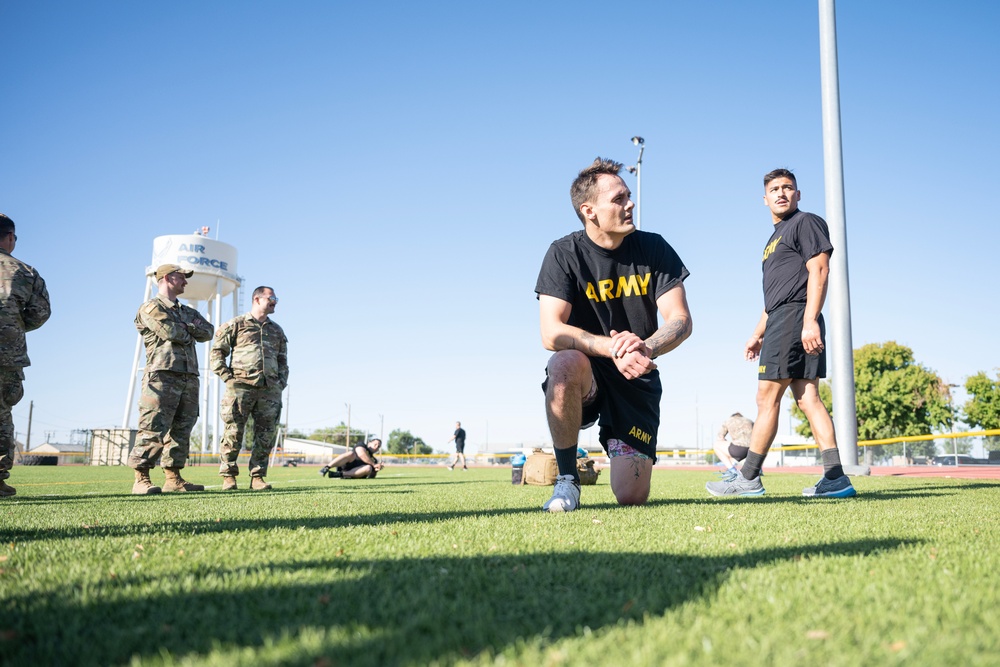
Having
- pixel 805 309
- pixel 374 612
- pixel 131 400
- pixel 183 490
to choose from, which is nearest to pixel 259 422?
pixel 183 490

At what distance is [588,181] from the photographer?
185 inches

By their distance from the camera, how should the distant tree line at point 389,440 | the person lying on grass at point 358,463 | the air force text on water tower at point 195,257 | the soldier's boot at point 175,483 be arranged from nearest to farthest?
the soldier's boot at point 175,483 → the person lying on grass at point 358,463 → the air force text on water tower at point 195,257 → the distant tree line at point 389,440

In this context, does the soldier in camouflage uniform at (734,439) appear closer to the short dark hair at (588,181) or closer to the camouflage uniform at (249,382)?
the short dark hair at (588,181)

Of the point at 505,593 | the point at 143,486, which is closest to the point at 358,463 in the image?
the point at 143,486

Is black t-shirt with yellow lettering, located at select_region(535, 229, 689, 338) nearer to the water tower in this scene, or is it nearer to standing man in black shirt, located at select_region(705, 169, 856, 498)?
standing man in black shirt, located at select_region(705, 169, 856, 498)

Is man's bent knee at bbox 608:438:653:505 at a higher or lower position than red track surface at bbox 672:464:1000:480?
higher

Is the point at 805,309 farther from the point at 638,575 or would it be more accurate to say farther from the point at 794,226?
the point at 638,575

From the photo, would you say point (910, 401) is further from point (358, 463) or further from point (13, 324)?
point (13, 324)

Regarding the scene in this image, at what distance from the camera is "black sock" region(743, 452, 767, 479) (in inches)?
238

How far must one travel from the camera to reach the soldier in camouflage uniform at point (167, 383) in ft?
23.4

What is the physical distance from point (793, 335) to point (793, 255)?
0.71 meters

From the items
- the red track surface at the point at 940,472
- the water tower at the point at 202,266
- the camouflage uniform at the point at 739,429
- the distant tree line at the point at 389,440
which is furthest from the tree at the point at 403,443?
the camouflage uniform at the point at 739,429

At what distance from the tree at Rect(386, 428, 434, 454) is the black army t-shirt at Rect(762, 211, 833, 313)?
111001 millimetres

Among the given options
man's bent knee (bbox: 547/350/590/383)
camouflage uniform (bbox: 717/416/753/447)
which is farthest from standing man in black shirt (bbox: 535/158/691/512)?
camouflage uniform (bbox: 717/416/753/447)
